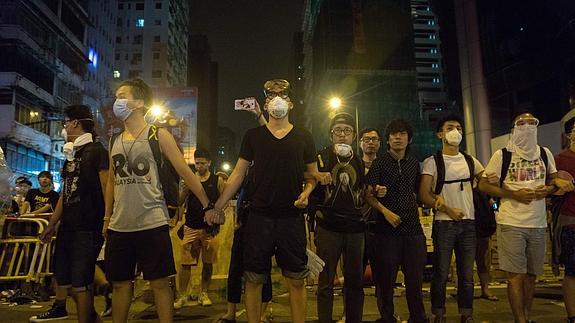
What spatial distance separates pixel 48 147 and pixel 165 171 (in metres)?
40.7

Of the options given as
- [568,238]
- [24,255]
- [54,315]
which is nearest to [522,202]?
[568,238]

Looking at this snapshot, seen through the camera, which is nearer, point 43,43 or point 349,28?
point 43,43

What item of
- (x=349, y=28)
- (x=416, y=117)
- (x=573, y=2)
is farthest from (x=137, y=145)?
(x=349, y=28)

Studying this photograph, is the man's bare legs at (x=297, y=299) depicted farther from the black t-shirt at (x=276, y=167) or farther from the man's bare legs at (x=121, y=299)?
the man's bare legs at (x=121, y=299)

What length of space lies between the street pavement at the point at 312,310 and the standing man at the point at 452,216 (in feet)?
3.22

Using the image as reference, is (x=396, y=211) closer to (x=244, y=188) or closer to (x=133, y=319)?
(x=244, y=188)

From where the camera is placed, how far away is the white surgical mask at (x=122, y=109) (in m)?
3.58

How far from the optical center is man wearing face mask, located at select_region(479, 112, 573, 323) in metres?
4.33

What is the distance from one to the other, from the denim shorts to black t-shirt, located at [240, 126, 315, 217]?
2.37 meters

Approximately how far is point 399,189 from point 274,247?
1.65 m

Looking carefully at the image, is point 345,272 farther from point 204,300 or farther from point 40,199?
point 40,199

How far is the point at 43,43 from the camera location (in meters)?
38.4

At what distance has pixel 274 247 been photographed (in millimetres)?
3594

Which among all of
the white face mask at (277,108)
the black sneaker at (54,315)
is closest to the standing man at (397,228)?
the white face mask at (277,108)
